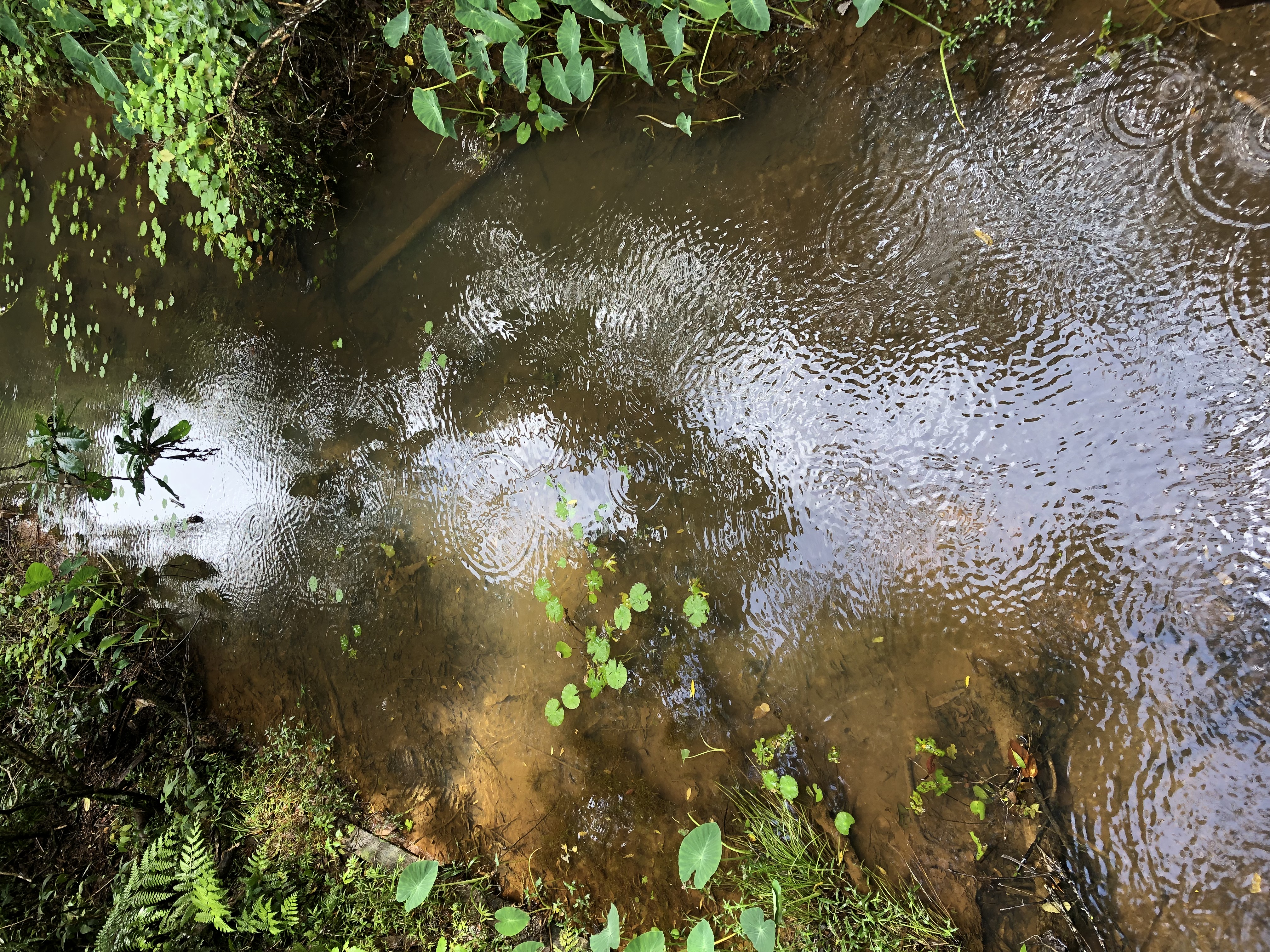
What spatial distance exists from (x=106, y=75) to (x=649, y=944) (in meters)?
4.10

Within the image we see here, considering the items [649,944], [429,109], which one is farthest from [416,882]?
[429,109]

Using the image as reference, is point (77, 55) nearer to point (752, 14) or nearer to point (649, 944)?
point (752, 14)

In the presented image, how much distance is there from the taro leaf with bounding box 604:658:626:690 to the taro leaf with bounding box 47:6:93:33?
392 cm

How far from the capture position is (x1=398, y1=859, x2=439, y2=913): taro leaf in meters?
2.21

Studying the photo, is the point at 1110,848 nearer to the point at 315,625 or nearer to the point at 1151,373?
the point at 1151,373

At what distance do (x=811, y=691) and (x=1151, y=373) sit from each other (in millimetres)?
1443

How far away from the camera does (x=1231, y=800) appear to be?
1.65 meters

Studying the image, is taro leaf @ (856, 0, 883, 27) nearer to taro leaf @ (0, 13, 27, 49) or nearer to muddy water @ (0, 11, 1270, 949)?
muddy water @ (0, 11, 1270, 949)

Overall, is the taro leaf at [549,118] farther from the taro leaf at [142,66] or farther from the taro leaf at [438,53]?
the taro leaf at [142,66]

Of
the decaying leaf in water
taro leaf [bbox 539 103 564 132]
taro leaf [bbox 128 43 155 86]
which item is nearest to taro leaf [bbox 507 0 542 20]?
taro leaf [bbox 539 103 564 132]

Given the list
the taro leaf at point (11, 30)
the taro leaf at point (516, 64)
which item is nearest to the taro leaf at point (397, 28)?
Answer: the taro leaf at point (516, 64)

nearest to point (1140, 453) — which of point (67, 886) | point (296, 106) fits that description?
point (296, 106)

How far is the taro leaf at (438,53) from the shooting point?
2.18 m

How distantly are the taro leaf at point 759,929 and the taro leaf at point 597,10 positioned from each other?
2.77m
